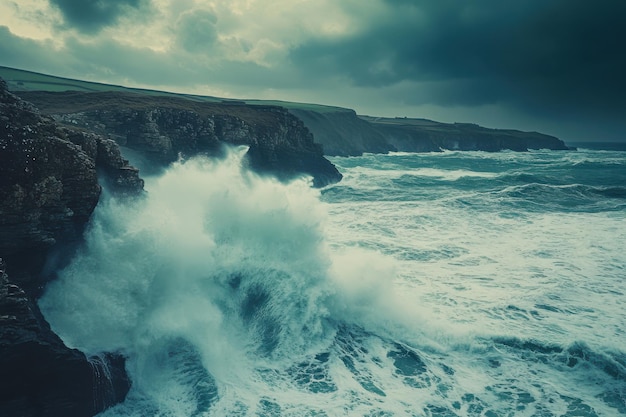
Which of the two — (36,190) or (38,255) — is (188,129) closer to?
(36,190)

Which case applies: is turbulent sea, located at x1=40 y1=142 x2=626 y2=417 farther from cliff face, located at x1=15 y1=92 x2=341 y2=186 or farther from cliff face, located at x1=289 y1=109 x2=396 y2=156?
cliff face, located at x1=289 y1=109 x2=396 y2=156

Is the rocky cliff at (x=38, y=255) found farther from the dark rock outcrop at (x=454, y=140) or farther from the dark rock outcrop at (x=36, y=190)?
the dark rock outcrop at (x=454, y=140)

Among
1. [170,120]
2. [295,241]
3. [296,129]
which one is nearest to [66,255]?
[295,241]

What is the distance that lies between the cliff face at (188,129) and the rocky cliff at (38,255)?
18719 millimetres

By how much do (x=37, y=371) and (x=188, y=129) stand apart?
1125 inches

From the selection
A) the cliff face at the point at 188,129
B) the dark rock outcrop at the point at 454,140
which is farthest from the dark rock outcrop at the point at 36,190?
the dark rock outcrop at the point at 454,140

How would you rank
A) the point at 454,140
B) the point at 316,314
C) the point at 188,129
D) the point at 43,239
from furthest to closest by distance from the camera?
the point at 454,140, the point at 188,129, the point at 316,314, the point at 43,239

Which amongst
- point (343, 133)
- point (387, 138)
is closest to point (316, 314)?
point (343, 133)

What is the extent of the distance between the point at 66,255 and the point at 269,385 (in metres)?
7.08

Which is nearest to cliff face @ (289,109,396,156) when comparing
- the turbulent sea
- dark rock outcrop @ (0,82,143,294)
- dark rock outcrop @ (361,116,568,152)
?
dark rock outcrop @ (361,116,568,152)

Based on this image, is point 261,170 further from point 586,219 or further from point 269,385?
point 269,385

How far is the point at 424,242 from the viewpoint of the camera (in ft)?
69.9

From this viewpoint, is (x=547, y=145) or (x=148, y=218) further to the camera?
(x=547, y=145)

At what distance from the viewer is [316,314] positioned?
13188mm
